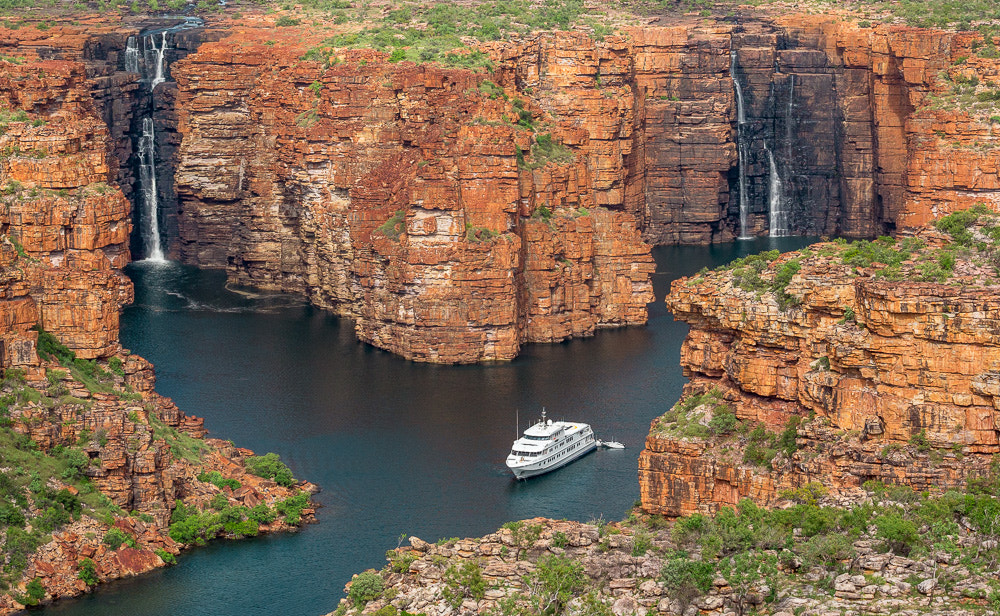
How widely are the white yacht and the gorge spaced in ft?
6.25

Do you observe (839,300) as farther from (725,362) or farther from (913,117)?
(913,117)

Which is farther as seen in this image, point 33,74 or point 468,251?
point 468,251

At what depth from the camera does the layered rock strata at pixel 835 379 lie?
82.5m

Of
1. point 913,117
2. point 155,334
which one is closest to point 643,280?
point 913,117

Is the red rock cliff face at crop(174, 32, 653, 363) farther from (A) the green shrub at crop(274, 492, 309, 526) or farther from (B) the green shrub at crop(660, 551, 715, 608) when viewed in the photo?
(B) the green shrub at crop(660, 551, 715, 608)

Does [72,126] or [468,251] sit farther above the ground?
[72,126]

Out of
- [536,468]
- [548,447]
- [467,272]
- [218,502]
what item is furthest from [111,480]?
[467,272]

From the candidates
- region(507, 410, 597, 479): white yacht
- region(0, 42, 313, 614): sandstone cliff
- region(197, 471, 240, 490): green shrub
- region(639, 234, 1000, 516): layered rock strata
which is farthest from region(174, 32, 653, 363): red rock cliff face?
region(639, 234, 1000, 516): layered rock strata

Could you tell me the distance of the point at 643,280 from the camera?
168625 millimetres

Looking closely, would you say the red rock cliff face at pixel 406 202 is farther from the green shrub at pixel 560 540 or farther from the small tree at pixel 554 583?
the small tree at pixel 554 583

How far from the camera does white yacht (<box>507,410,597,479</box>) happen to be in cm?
13000

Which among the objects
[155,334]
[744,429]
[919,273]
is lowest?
[155,334]

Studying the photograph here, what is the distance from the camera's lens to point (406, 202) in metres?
160

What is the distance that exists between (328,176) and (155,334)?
17176mm
